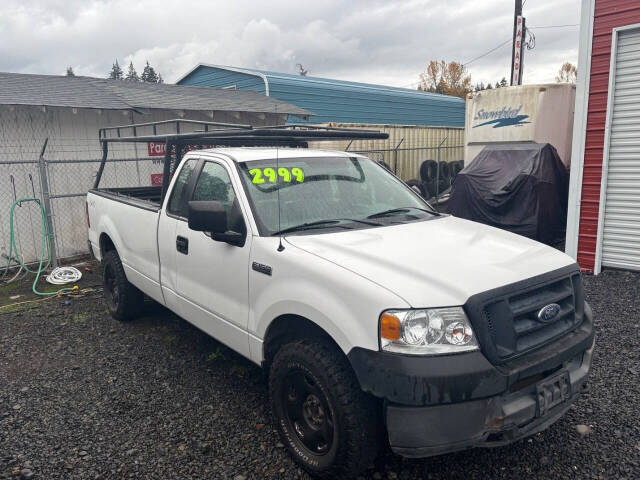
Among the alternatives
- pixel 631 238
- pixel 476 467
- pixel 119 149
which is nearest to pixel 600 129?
pixel 631 238

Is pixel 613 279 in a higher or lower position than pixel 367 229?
lower

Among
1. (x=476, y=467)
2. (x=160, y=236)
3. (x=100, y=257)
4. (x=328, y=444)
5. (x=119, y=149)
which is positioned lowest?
(x=476, y=467)

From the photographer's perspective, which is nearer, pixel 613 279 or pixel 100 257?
pixel 100 257

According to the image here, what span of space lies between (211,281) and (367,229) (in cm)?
119

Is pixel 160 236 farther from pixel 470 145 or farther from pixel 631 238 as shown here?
pixel 470 145

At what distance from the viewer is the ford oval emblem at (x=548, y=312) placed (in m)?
2.61

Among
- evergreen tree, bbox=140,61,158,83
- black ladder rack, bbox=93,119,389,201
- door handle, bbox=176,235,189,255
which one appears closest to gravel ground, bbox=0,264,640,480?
door handle, bbox=176,235,189,255

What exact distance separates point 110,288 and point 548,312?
4663mm

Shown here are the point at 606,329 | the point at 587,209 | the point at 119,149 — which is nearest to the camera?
the point at 606,329

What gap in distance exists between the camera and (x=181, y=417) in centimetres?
350

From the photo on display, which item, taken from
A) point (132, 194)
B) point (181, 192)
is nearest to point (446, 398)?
point (181, 192)

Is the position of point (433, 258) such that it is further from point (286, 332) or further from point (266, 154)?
point (266, 154)

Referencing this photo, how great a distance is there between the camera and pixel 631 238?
6770 mm

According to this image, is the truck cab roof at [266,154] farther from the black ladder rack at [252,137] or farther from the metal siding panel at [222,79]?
the metal siding panel at [222,79]
